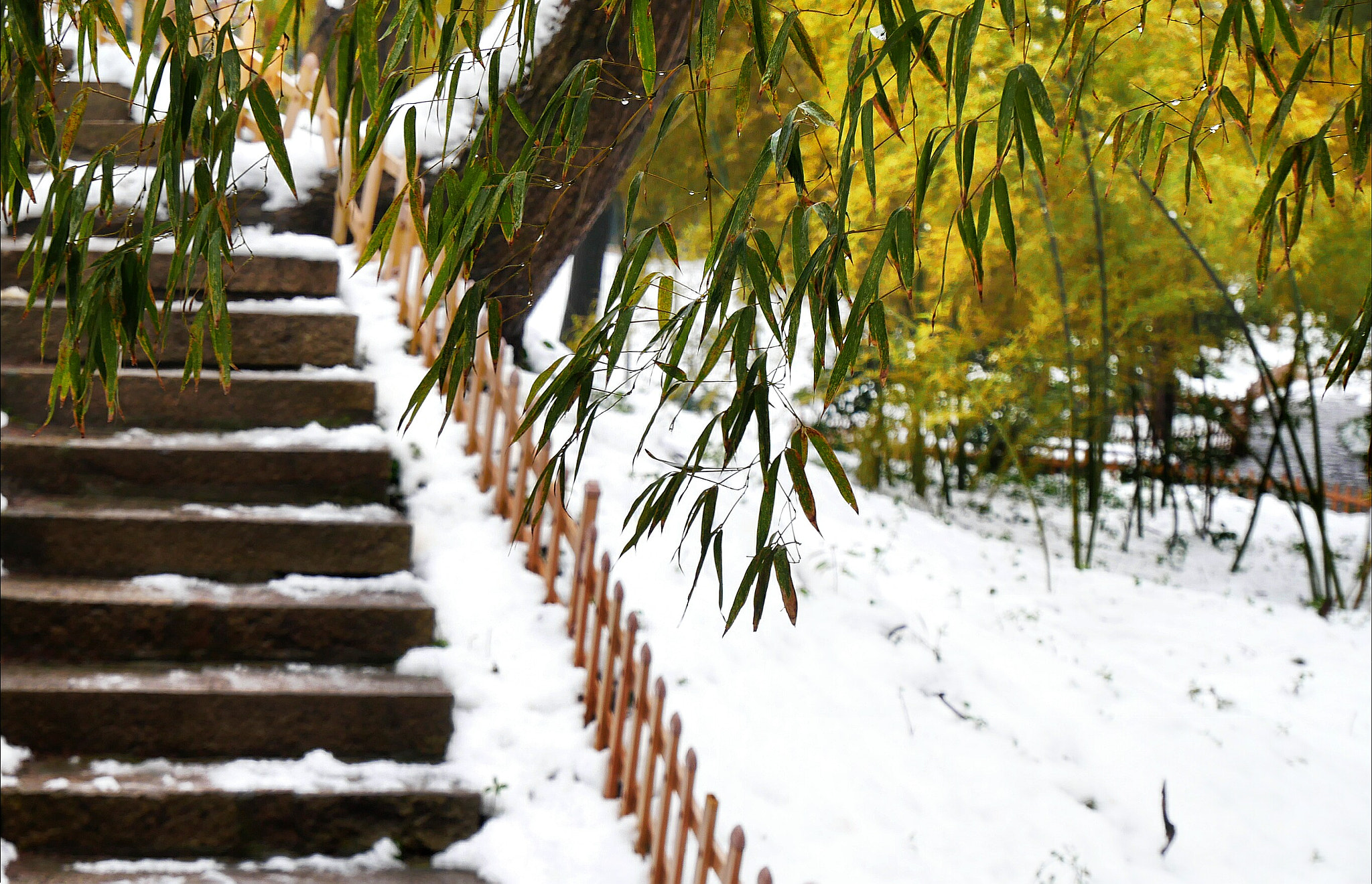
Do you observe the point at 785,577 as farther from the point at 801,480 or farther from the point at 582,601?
the point at 582,601

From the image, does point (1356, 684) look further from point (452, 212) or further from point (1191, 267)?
point (452, 212)

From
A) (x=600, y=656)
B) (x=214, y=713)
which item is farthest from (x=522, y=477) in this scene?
(x=214, y=713)

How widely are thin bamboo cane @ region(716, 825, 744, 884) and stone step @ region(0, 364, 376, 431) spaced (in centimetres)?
240

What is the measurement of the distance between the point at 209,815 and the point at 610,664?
119 cm

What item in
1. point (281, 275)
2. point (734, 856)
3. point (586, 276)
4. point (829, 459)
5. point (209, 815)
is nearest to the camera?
point (829, 459)

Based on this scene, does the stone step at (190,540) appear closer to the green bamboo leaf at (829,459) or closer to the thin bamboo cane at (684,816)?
the thin bamboo cane at (684,816)

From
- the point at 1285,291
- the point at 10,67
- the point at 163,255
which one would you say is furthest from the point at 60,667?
the point at 1285,291

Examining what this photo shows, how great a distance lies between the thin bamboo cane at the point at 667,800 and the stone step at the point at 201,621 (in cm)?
103

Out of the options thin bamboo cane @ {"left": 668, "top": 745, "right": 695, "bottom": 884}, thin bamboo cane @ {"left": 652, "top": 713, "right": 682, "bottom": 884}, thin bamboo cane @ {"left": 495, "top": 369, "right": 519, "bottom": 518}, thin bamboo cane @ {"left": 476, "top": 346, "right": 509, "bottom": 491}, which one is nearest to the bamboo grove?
thin bamboo cane @ {"left": 668, "top": 745, "right": 695, "bottom": 884}

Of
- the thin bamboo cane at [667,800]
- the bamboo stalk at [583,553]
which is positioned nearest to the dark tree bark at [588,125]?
the bamboo stalk at [583,553]

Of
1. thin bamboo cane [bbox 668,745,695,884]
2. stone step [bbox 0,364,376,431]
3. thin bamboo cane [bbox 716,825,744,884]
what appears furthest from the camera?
stone step [bbox 0,364,376,431]

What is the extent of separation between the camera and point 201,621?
10.4ft

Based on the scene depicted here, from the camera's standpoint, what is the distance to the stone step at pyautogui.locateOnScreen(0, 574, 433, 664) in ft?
10.2

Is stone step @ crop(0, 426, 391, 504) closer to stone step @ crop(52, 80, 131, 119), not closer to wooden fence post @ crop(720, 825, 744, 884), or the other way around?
wooden fence post @ crop(720, 825, 744, 884)
